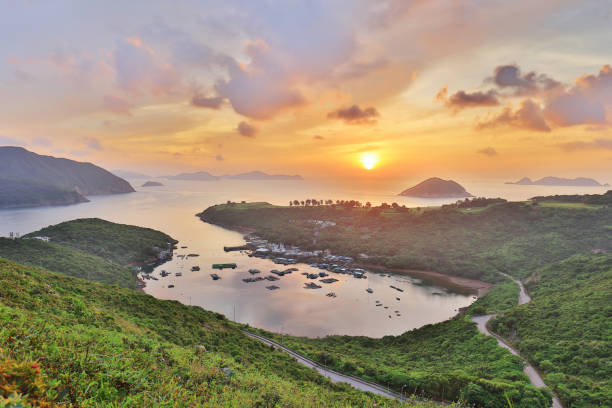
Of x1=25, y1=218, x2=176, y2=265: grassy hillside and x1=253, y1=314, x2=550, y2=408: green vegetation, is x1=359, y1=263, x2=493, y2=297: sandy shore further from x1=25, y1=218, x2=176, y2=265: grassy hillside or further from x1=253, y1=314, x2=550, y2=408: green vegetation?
x1=25, y1=218, x2=176, y2=265: grassy hillside

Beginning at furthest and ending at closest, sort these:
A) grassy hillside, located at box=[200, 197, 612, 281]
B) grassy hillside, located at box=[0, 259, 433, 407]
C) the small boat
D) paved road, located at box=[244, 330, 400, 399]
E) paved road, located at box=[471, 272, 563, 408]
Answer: the small boat → grassy hillside, located at box=[200, 197, 612, 281] → paved road, located at box=[471, 272, 563, 408] → paved road, located at box=[244, 330, 400, 399] → grassy hillside, located at box=[0, 259, 433, 407]

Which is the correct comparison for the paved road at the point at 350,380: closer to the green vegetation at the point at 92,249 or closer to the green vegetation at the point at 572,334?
the green vegetation at the point at 572,334

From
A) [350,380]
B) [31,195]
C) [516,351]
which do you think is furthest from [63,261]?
[31,195]

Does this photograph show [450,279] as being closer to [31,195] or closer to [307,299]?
[307,299]

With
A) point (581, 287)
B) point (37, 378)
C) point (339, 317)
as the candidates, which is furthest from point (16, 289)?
point (581, 287)

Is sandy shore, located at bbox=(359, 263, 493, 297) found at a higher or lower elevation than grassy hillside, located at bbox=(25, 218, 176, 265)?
lower

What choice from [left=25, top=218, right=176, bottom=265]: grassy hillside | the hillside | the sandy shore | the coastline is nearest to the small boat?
[left=25, top=218, right=176, bottom=265]: grassy hillside
